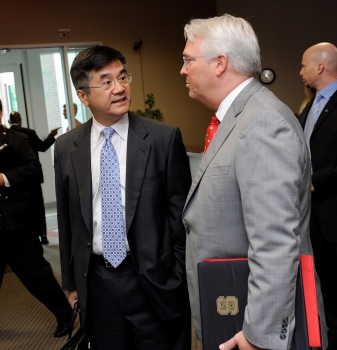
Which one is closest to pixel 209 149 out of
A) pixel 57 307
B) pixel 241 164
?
pixel 241 164

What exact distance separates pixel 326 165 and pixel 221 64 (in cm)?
184

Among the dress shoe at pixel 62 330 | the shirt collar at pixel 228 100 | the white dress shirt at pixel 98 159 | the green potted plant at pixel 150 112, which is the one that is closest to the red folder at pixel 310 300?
the shirt collar at pixel 228 100

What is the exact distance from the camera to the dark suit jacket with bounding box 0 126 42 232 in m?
3.59

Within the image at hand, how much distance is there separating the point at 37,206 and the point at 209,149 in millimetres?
4823

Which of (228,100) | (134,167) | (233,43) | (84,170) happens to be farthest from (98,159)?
(233,43)

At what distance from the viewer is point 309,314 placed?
1.50 meters

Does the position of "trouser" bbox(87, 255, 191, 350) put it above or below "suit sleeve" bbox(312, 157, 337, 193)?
below

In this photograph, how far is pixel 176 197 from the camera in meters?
2.24

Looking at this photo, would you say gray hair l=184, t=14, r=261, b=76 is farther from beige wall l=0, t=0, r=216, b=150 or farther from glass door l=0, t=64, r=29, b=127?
glass door l=0, t=64, r=29, b=127

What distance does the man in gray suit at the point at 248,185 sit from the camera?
4.75 ft

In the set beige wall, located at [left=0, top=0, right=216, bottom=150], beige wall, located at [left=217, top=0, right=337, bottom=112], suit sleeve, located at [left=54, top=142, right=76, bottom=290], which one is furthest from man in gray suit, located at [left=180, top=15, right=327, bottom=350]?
beige wall, located at [left=0, top=0, right=216, bottom=150]

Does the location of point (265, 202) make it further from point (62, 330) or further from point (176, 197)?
point (62, 330)

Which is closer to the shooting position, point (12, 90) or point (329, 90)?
point (329, 90)

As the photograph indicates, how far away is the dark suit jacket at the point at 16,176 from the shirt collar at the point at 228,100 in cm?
219
